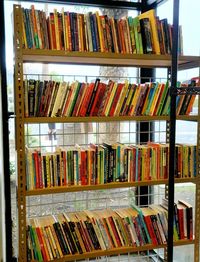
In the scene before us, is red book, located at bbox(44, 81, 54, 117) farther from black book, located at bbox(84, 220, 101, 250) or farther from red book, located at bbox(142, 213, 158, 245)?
red book, located at bbox(142, 213, 158, 245)

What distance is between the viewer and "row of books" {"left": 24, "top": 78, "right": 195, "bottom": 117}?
1.69 m

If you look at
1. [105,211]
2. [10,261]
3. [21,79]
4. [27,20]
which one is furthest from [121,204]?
[27,20]

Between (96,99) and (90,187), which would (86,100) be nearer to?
(96,99)

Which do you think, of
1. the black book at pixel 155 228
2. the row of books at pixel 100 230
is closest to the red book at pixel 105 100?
the row of books at pixel 100 230

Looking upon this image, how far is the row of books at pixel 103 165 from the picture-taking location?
1.73 metres

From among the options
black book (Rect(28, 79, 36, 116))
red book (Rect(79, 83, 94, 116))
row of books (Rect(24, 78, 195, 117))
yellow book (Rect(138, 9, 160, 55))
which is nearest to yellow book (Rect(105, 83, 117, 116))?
row of books (Rect(24, 78, 195, 117))

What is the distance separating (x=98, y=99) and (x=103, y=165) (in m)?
0.42

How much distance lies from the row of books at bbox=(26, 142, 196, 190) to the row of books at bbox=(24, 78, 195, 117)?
0.24m

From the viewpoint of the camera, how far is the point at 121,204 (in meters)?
2.38

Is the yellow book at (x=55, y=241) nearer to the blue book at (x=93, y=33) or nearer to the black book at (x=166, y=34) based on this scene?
the blue book at (x=93, y=33)

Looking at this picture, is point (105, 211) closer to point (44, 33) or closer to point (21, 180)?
point (21, 180)

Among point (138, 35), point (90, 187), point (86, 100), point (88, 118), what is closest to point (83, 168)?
point (90, 187)

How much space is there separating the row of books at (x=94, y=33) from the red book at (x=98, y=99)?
22 cm

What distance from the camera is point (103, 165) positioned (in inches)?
72.4
